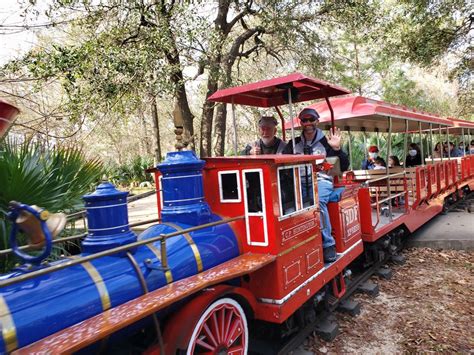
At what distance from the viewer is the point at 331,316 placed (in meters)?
4.58

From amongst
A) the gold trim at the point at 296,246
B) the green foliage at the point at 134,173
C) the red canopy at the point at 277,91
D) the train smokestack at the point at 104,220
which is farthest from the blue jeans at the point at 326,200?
the green foliage at the point at 134,173

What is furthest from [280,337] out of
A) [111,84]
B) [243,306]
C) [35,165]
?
[111,84]

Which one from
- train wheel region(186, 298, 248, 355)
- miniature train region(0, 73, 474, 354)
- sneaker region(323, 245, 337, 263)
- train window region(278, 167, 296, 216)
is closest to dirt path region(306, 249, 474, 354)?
miniature train region(0, 73, 474, 354)

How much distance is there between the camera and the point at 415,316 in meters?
4.59

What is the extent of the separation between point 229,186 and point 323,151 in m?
1.96

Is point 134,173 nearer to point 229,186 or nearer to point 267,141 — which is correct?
point 267,141

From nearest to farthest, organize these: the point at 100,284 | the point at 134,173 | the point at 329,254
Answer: the point at 100,284
the point at 329,254
the point at 134,173

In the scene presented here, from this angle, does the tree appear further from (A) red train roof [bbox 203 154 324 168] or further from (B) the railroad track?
(A) red train roof [bbox 203 154 324 168]

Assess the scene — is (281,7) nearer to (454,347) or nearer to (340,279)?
(340,279)

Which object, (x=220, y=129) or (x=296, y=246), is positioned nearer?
(x=296, y=246)

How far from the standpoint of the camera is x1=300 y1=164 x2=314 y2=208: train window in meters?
3.86

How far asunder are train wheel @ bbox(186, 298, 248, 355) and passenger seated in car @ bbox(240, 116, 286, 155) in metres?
2.33

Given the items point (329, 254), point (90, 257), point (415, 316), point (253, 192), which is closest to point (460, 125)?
point (415, 316)

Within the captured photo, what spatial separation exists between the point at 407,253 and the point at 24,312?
6.80 meters
